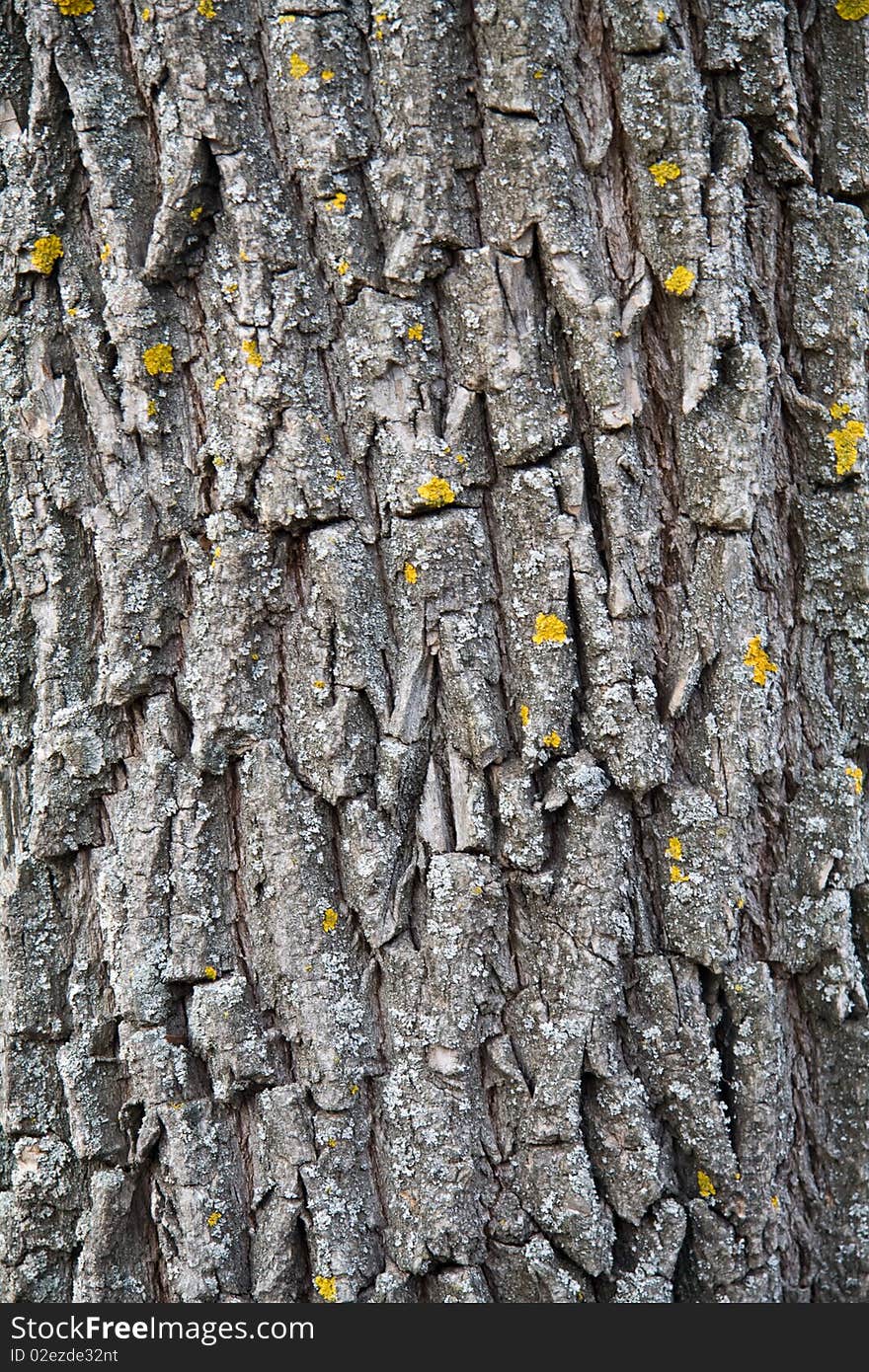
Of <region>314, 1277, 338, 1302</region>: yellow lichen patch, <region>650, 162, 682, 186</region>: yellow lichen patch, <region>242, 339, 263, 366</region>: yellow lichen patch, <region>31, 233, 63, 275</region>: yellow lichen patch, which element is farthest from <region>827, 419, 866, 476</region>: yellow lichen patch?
<region>314, 1277, 338, 1302</region>: yellow lichen patch

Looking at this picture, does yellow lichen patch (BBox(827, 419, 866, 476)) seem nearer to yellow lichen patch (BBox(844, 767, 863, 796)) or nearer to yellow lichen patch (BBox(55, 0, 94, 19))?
yellow lichen patch (BBox(844, 767, 863, 796))

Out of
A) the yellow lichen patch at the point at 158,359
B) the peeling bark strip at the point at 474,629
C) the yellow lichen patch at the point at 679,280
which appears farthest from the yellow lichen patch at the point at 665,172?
the yellow lichen patch at the point at 158,359

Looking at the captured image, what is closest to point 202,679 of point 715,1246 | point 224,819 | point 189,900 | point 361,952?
point 224,819

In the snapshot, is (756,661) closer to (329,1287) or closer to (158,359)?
(158,359)

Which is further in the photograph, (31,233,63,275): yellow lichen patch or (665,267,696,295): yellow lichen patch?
(31,233,63,275): yellow lichen patch

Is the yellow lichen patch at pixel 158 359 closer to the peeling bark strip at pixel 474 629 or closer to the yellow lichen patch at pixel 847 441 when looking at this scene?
the peeling bark strip at pixel 474 629

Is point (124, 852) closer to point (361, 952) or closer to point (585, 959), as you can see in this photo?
point (361, 952)
